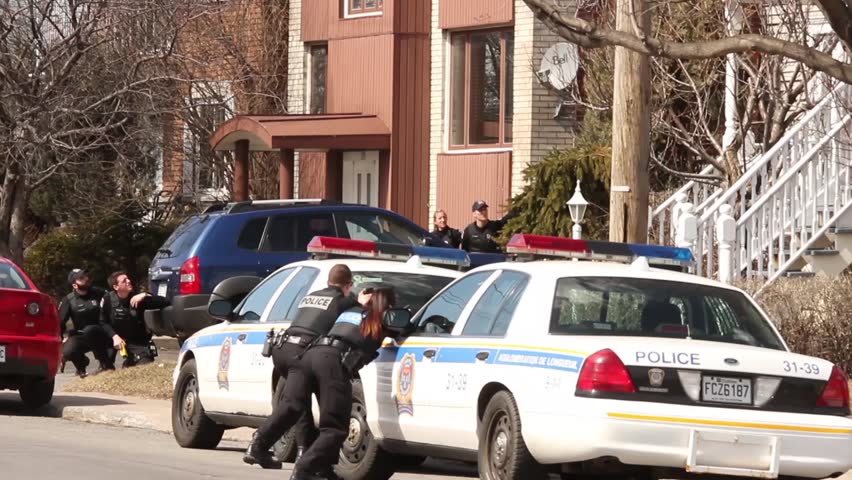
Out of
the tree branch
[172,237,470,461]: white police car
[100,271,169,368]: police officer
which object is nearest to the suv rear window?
[100,271,169,368]: police officer

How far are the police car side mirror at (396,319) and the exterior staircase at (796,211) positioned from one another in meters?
7.31

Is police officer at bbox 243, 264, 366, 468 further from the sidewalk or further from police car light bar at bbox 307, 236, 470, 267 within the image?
the sidewalk

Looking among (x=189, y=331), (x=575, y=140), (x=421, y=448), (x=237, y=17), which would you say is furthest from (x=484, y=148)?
(x=421, y=448)

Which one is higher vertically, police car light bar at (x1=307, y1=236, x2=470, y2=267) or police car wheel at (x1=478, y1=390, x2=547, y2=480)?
police car light bar at (x1=307, y1=236, x2=470, y2=267)

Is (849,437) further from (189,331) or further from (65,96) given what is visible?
(65,96)

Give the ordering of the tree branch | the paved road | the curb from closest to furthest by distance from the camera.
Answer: the paved road → the tree branch → the curb

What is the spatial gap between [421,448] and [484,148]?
17268 millimetres

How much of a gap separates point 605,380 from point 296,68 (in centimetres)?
2306

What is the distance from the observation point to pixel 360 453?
1162cm

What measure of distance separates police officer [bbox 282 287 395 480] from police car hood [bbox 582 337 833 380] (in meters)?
1.99

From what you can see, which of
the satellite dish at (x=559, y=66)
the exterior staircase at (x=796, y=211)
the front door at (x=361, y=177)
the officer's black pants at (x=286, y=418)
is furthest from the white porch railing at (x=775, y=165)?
the front door at (x=361, y=177)

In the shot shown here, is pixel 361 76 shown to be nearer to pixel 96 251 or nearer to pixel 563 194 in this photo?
pixel 96 251

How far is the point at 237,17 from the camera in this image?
3225cm

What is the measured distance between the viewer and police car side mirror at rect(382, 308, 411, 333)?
11.0 meters
